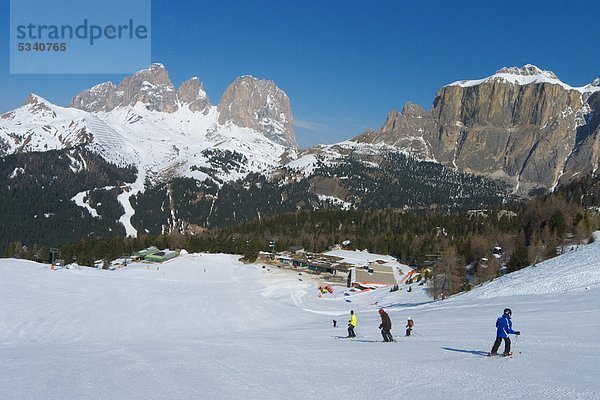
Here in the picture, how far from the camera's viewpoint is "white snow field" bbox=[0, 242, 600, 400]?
1280 cm

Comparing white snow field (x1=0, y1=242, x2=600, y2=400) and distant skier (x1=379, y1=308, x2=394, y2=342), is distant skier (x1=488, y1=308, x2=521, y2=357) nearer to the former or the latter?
white snow field (x1=0, y1=242, x2=600, y2=400)

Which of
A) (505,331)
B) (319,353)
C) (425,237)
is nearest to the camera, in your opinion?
(505,331)

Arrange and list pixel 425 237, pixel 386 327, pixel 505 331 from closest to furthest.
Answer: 1. pixel 505 331
2. pixel 386 327
3. pixel 425 237

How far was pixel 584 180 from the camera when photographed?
169m

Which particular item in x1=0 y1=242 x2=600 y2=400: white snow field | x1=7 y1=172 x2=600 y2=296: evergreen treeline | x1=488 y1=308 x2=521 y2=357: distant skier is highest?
x1=7 y1=172 x2=600 y2=296: evergreen treeline

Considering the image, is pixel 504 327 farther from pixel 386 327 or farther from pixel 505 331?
pixel 386 327

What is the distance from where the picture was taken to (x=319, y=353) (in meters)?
19.2

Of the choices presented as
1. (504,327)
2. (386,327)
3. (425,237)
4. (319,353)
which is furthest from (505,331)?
(425,237)

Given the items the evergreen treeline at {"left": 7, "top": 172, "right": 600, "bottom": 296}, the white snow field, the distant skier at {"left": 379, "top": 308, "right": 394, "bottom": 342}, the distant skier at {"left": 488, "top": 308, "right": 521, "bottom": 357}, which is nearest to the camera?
the white snow field

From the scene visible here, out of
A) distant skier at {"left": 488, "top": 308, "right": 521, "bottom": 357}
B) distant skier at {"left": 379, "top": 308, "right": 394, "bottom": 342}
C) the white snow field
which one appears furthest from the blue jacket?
distant skier at {"left": 379, "top": 308, "right": 394, "bottom": 342}

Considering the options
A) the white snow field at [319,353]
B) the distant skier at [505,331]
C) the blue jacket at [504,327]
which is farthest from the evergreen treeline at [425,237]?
the blue jacket at [504,327]

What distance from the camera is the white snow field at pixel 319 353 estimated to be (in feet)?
42.0

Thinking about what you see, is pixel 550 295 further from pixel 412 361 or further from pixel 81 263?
pixel 81 263

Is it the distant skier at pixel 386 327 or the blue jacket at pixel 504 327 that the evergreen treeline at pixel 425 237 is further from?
the blue jacket at pixel 504 327
